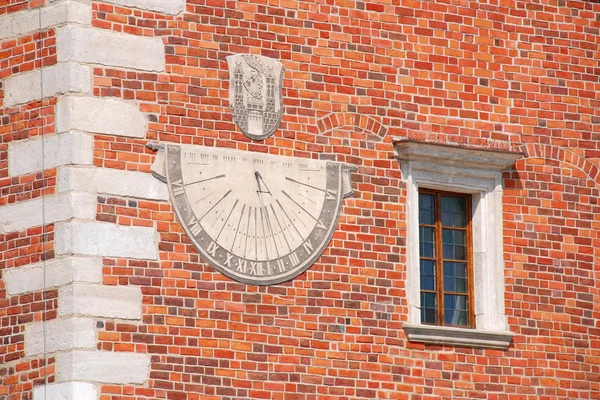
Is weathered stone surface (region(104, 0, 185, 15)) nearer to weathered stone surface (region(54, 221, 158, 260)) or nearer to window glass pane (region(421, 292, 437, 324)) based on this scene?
weathered stone surface (region(54, 221, 158, 260))

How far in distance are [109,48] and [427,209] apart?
3844 millimetres

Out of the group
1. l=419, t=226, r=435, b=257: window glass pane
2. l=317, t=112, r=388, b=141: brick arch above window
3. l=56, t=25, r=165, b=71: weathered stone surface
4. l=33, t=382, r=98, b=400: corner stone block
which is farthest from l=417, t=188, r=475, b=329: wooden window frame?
l=33, t=382, r=98, b=400: corner stone block

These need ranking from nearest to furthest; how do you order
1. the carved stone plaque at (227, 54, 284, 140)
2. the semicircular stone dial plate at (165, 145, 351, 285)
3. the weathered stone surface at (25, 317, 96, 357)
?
the weathered stone surface at (25, 317, 96, 357)
the semicircular stone dial plate at (165, 145, 351, 285)
the carved stone plaque at (227, 54, 284, 140)

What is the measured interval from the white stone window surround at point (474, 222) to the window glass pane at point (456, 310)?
0.38 feet

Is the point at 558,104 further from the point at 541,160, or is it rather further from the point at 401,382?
the point at 401,382

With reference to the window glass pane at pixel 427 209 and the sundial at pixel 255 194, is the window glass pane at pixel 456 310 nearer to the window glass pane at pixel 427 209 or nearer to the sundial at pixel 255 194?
the window glass pane at pixel 427 209

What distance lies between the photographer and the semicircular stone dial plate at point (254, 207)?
19.7 metres

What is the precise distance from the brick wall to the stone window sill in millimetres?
89

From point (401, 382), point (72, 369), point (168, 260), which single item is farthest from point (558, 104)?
point (72, 369)

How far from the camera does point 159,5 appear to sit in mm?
20000

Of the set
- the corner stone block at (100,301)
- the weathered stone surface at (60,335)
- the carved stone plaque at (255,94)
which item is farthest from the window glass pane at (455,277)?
the weathered stone surface at (60,335)

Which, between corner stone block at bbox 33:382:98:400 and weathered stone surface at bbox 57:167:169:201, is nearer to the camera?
corner stone block at bbox 33:382:98:400

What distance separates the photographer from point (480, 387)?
20.8 meters

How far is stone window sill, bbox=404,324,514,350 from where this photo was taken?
20.5 m
